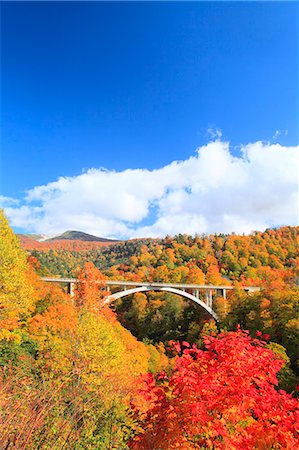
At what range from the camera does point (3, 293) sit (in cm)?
1500

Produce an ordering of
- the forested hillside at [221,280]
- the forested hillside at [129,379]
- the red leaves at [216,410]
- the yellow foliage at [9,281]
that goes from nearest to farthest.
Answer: the forested hillside at [129,379]
the red leaves at [216,410]
the yellow foliage at [9,281]
the forested hillside at [221,280]

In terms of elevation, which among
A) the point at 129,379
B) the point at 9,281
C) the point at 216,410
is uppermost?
the point at 9,281

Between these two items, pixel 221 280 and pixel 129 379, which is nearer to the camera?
pixel 129 379

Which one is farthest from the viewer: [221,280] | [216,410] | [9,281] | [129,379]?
[221,280]

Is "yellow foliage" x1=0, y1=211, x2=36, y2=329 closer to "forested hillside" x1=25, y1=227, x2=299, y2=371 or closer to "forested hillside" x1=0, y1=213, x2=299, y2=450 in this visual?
"forested hillside" x1=0, y1=213, x2=299, y2=450

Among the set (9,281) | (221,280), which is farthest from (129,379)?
(221,280)

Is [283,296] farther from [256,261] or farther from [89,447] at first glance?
[256,261]

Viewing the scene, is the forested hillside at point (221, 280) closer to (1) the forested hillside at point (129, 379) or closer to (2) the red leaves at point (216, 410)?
(1) the forested hillside at point (129, 379)

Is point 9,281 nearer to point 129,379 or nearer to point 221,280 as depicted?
point 129,379

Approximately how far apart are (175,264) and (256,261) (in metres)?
17.5

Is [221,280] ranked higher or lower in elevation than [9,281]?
lower

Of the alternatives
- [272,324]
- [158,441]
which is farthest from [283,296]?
[158,441]


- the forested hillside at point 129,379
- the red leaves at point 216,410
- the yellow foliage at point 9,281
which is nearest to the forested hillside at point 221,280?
the forested hillside at point 129,379

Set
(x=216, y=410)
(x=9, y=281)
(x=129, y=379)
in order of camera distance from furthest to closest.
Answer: (x=9, y=281), (x=129, y=379), (x=216, y=410)
